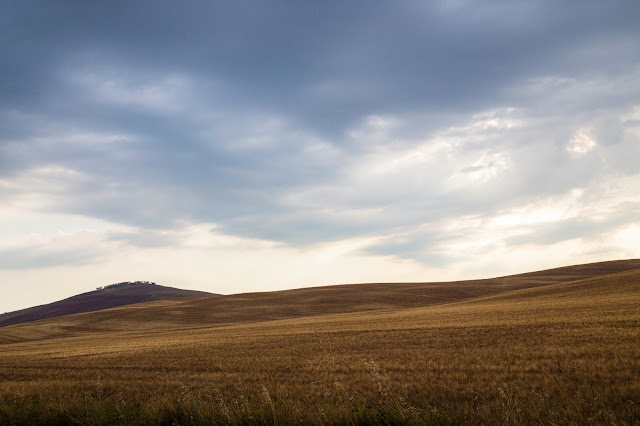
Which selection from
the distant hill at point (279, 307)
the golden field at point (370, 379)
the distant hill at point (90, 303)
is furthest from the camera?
the distant hill at point (90, 303)

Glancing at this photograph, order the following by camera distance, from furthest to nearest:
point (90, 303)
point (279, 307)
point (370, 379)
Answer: point (90, 303) < point (279, 307) < point (370, 379)

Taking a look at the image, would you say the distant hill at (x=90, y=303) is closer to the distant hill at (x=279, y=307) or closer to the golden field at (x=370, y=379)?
the distant hill at (x=279, y=307)

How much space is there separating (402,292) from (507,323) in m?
58.6

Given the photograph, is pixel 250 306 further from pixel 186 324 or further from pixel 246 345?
pixel 246 345

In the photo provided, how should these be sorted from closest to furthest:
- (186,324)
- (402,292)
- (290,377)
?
(290,377) → (186,324) → (402,292)

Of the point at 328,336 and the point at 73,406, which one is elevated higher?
the point at 73,406

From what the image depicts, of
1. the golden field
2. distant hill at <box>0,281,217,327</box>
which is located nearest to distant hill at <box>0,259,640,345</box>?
the golden field

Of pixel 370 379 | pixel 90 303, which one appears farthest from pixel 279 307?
pixel 90 303

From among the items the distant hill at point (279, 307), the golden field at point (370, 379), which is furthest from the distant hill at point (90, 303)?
the golden field at point (370, 379)

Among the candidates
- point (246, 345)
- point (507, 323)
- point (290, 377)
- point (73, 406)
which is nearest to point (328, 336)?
point (246, 345)

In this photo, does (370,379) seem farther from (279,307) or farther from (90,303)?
(90,303)

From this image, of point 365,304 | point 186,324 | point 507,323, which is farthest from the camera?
point 365,304

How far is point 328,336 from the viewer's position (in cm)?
2817

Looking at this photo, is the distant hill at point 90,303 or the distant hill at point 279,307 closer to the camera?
the distant hill at point 279,307
